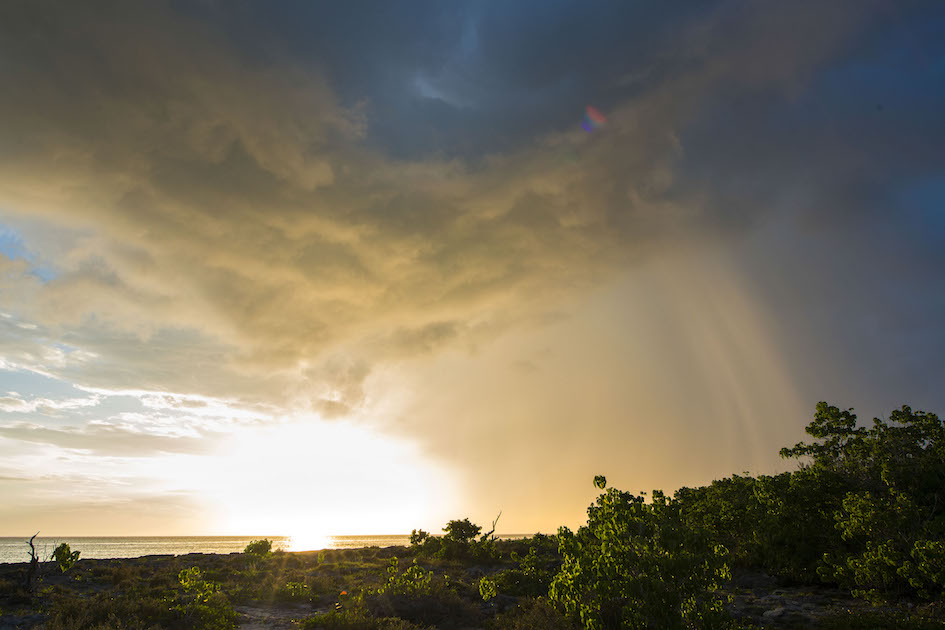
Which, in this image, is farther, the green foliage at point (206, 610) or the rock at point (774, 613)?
the green foliage at point (206, 610)

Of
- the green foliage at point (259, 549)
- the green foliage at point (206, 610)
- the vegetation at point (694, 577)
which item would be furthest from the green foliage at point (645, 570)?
the green foliage at point (259, 549)

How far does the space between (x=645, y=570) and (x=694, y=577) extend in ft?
3.87

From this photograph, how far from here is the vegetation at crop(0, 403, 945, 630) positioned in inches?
469

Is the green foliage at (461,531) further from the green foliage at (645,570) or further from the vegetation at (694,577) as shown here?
the green foliage at (645,570)

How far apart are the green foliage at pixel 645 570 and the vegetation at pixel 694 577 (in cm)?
3

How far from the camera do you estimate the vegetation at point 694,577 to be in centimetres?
1191

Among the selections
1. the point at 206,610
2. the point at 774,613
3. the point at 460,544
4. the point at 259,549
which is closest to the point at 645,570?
the point at 774,613

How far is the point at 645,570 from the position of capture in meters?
11.6

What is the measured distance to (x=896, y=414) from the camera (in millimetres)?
23094

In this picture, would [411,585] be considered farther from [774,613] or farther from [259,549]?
[259,549]

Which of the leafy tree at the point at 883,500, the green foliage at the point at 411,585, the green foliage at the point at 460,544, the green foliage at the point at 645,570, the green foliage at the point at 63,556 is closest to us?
the green foliage at the point at 645,570

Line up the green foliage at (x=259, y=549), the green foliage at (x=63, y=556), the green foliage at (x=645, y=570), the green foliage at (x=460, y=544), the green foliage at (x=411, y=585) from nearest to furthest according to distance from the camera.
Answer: the green foliage at (x=645, y=570), the green foliage at (x=411, y=585), the green foliage at (x=63, y=556), the green foliage at (x=460, y=544), the green foliage at (x=259, y=549)

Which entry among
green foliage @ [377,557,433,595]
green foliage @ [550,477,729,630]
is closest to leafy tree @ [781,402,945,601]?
green foliage @ [550,477,729,630]

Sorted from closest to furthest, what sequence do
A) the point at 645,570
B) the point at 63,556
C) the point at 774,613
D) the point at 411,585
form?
the point at 645,570 < the point at 774,613 < the point at 411,585 < the point at 63,556
